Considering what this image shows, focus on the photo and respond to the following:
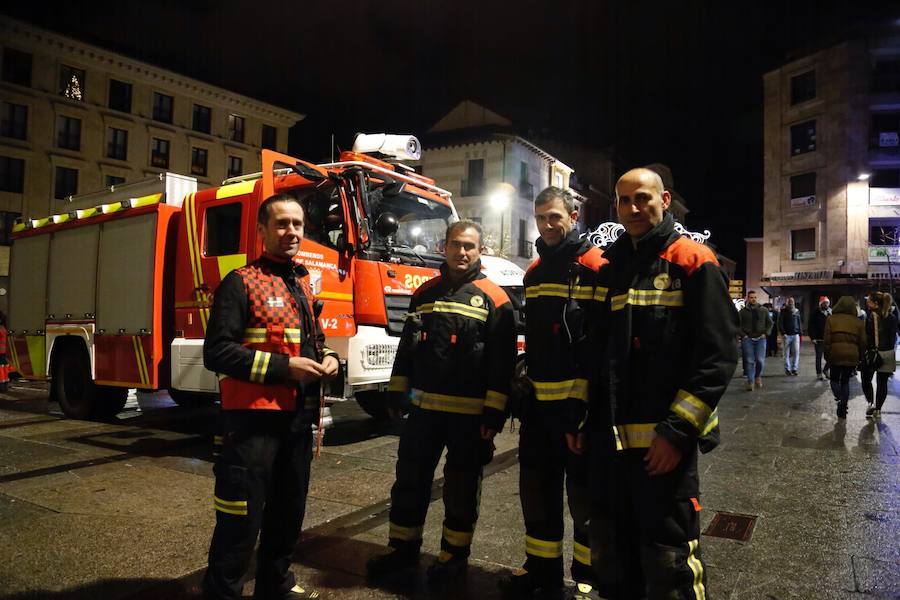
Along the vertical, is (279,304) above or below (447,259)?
below

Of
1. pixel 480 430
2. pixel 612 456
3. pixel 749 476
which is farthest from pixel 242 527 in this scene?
pixel 749 476

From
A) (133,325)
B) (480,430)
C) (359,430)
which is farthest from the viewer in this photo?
(359,430)

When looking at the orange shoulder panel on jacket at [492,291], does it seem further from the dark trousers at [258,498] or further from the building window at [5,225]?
the building window at [5,225]

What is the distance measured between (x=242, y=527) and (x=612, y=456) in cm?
161

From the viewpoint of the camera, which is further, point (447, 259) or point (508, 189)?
point (508, 189)

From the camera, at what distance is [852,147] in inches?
1316

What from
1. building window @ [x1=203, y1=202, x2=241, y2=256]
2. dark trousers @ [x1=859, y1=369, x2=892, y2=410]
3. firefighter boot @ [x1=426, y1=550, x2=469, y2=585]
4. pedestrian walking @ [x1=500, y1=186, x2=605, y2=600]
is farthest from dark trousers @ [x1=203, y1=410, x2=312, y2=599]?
dark trousers @ [x1=859, y1=369, x2=892, y2=410]

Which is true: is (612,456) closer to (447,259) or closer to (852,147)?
(447,259)

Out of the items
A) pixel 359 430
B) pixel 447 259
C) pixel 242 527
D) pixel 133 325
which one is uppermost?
pixel 447 259

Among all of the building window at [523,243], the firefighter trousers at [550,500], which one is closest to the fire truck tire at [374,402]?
the firefighter trousers at [550,500]

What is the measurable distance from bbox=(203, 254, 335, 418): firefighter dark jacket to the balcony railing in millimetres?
30744

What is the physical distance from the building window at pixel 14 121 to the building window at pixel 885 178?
150ft

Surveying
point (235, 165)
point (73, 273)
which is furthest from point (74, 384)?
point (235, 165)

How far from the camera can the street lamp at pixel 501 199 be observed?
31.9 meters
